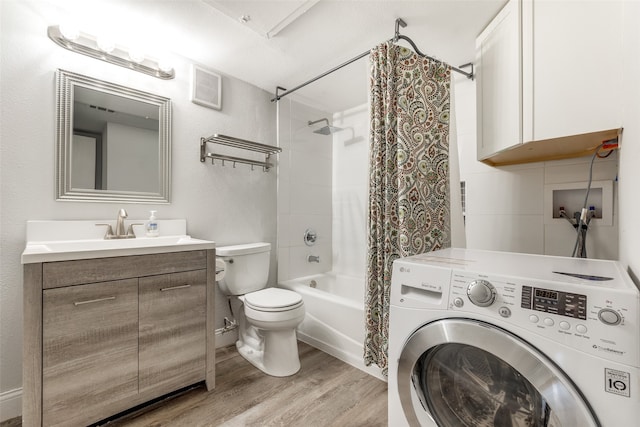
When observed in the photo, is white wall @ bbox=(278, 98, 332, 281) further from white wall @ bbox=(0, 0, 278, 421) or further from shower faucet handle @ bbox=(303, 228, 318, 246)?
white wall @ bbox=(0, 0, 278, 421)

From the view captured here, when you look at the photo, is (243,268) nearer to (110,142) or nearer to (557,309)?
(110,142)

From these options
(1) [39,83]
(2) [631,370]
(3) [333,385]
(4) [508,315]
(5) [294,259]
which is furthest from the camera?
(5) [294,259]

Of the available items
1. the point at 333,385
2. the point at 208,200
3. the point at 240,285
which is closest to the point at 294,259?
the point at 240,285

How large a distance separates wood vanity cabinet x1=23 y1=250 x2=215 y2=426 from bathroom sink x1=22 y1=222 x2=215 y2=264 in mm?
29

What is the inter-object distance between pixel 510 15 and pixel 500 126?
20.3 inches

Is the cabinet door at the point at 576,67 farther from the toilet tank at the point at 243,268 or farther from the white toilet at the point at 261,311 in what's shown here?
the toilet tank at the point at 243,268

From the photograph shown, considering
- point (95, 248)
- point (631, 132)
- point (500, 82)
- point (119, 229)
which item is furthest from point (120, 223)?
point (631, 132)

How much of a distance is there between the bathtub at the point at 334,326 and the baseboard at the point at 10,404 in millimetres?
1631

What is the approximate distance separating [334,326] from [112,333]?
1333 millimetres

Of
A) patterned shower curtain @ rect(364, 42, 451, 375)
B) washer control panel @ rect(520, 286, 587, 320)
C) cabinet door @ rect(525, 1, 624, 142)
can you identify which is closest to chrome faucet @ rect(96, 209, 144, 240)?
patterned shower curtain @ rect(364, 42, 451, 375)

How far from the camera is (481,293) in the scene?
847mm

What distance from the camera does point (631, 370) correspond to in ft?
2.10

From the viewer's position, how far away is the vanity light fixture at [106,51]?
5.01ft

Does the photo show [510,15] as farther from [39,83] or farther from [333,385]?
[39,83]
